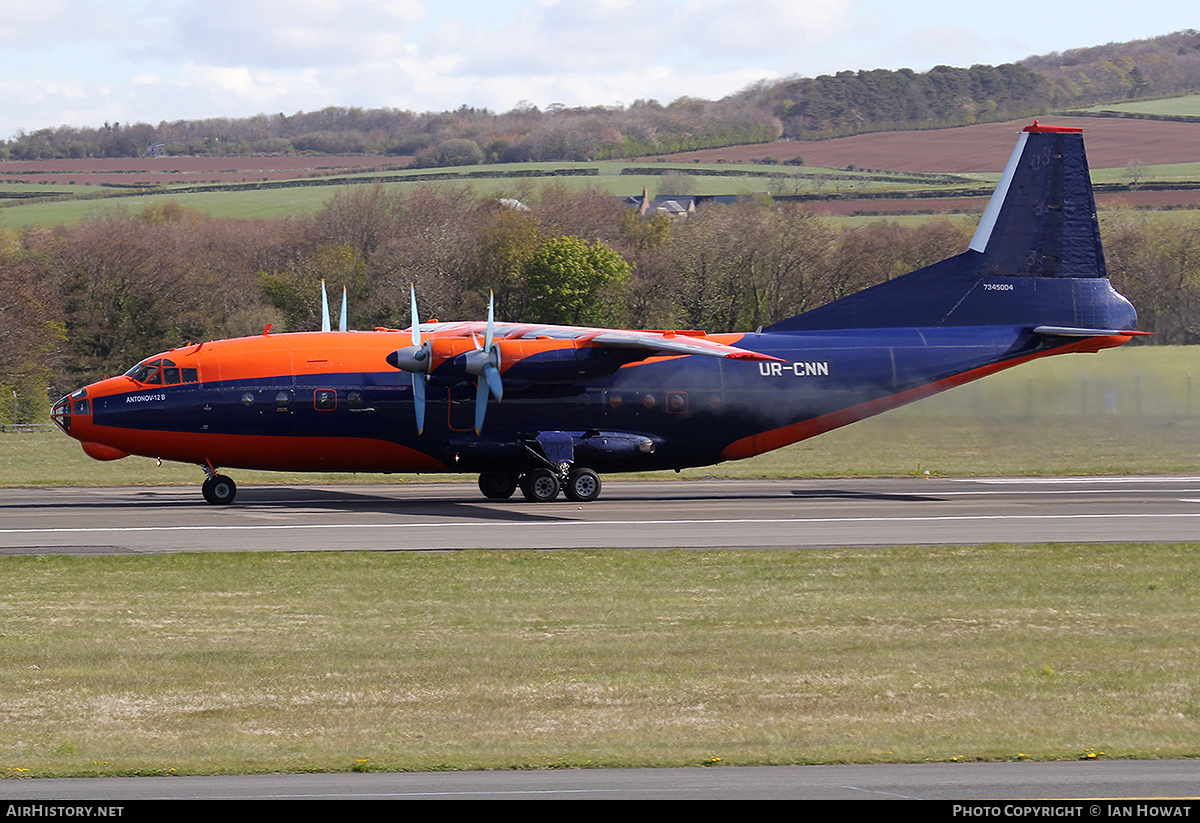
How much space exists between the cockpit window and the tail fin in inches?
673

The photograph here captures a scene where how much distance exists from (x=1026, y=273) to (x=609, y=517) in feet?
51.3

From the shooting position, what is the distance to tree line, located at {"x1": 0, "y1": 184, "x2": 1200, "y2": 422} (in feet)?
242

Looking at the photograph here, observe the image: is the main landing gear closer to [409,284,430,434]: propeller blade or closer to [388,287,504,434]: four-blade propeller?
[388,287,504,434]: four-blade propeller

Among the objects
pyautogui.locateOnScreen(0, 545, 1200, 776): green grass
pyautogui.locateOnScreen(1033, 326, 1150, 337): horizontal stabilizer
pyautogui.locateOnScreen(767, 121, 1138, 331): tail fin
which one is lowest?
pyautogui.locateOnScreen(0, 545, 1200, 776): green grass

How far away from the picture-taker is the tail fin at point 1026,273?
1435 inches

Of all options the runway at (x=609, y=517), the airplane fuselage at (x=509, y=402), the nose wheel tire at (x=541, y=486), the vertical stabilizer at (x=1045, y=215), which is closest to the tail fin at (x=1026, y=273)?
the vertical stabilizer at (x=1045, y=215)

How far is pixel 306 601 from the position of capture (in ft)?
67.7

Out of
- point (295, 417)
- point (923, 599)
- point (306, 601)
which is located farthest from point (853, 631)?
point (295, 417)

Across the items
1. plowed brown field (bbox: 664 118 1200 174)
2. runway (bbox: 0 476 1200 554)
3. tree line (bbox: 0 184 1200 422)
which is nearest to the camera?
runway (bbox: 0 476 1200 554)

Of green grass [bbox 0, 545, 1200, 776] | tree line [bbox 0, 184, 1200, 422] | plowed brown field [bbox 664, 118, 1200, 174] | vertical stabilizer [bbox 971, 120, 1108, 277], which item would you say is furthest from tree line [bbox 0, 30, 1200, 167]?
green grass [bbox 0, 545, 1200, 776]

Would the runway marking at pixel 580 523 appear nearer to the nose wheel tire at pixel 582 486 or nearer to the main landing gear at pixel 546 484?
the main landing gear at pixel 546 484

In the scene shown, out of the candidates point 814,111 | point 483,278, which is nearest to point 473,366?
point 483,278

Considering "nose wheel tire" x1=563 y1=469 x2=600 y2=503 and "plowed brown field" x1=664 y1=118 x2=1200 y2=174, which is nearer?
"nose wheel tire" x1=563 y1=469 x2=600 y2=503

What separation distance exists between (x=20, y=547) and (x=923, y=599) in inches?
726
